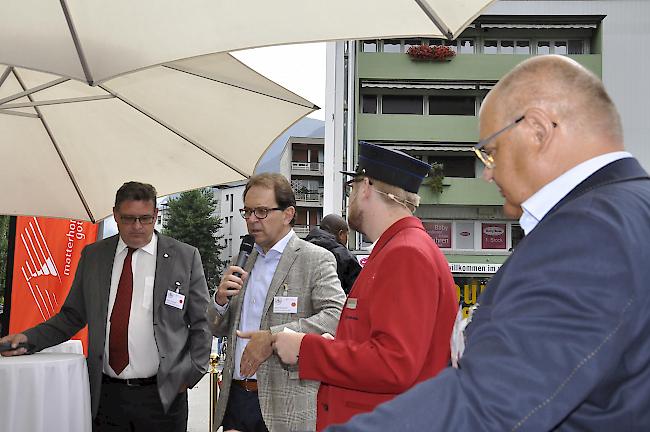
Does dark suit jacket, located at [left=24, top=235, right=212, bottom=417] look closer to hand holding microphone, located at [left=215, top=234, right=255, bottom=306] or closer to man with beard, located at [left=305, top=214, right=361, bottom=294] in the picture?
hand holding microphone, located at [left=215, top=234, right=255, bottom=306]

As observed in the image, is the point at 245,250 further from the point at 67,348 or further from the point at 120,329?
the point at 67,348

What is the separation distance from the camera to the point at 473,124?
3469 centimetres

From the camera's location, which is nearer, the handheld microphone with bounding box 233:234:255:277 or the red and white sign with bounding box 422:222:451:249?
the handheld microphone with bounding box 233:234:255:277

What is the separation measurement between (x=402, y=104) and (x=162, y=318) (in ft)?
103

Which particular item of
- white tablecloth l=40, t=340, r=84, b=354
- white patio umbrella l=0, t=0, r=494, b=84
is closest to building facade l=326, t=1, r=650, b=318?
white tablecloth l=40, t=340, r=84, b=354

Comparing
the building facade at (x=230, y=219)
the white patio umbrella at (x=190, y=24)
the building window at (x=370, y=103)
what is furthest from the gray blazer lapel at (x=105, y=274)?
the building facade at (x=230, y=219)

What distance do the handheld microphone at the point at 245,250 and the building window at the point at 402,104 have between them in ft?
102

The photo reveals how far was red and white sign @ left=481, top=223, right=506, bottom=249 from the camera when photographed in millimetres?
33938

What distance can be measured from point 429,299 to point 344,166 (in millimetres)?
24522

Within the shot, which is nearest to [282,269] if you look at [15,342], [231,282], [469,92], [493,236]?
[231,282]

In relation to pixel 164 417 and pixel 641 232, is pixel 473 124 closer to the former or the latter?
pixel 164 417

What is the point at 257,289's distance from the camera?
3.84 meters

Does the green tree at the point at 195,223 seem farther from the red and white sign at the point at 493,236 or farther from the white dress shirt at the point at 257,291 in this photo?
the white dress shirt at the point at 257,291

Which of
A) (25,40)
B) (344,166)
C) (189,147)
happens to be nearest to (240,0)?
(25,40)
